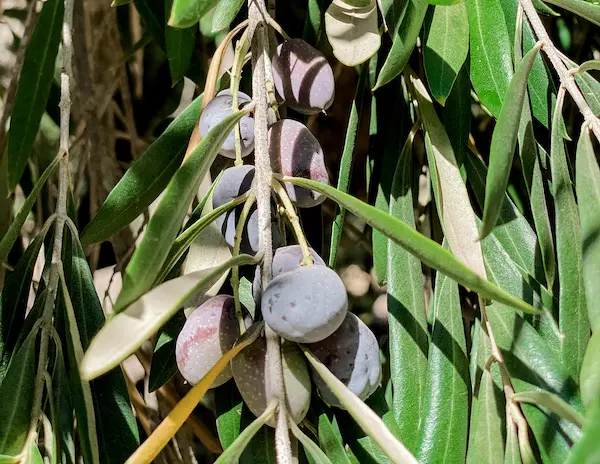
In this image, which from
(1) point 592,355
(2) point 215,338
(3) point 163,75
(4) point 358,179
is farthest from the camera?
(3) point 163,75

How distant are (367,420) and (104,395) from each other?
29 centimetres

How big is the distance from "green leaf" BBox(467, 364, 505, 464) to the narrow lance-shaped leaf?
0.66ft

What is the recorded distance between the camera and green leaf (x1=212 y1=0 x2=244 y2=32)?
2.26ft

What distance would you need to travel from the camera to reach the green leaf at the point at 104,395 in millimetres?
627

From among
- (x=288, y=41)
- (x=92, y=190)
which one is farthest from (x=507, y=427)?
(x=92, y=190)

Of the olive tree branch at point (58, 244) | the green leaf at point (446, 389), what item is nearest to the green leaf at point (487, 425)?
the green leaf at point (446, 389)

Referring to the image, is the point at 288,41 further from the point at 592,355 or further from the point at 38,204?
the point at 38,204

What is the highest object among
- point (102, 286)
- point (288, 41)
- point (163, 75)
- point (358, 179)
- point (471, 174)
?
point (288, 41)

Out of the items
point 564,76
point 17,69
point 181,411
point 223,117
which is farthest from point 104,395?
point 17,69

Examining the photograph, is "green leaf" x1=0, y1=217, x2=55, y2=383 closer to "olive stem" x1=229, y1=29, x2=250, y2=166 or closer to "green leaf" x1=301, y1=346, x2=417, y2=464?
"olive stem" x1=229, y1=29, x2=250, y2=166

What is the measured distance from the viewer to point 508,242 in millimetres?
674

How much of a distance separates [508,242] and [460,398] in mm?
158

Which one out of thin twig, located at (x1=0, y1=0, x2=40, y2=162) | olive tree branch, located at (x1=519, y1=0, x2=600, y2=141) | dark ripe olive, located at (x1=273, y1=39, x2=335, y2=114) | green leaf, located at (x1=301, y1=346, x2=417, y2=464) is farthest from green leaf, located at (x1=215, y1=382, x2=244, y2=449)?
thin twig, located at (x1=0, y1=0, x2=40, y2=162)

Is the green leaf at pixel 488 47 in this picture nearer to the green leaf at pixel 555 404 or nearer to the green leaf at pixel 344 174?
the green leaf at pixel 344 174
